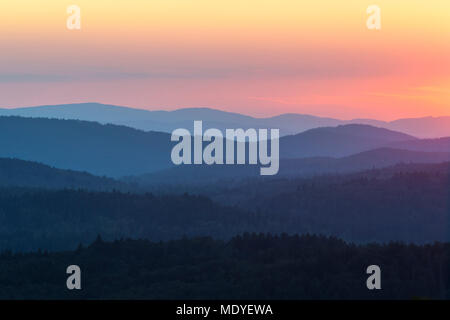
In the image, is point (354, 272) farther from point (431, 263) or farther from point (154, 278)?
point (154, 278)
